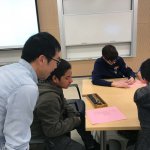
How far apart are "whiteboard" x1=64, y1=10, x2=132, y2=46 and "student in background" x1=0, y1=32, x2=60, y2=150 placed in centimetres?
337

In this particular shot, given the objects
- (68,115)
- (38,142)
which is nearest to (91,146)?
(68,115)

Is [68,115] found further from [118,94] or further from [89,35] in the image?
[89,35]

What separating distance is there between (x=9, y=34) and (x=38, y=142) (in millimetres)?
3317

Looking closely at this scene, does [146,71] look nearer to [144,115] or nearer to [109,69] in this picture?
[144,115]

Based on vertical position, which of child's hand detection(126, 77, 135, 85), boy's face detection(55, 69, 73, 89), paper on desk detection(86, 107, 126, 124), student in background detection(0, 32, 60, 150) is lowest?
child's hand detection(126, 77, 135, 85)

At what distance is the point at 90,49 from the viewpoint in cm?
454

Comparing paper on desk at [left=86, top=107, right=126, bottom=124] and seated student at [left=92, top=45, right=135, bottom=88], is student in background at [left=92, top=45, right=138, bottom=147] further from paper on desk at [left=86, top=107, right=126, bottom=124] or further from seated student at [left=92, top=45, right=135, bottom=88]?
paper on desk at [left=86, top=107, right=126, bottom=124]

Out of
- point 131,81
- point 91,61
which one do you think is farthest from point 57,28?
point 131,81

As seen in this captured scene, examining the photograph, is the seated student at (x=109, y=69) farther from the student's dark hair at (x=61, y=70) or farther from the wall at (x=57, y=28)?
the wall at (x=57, y=28)

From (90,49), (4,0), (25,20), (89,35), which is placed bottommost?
(90,49)

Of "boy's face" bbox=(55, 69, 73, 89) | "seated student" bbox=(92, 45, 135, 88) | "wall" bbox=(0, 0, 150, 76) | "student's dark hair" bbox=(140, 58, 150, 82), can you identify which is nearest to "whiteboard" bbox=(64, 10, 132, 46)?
"wall" bbox=(0, 0, 150, 76)

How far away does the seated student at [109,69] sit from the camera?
2334mm

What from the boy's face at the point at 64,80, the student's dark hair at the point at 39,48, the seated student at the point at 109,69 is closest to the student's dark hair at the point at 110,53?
the seated student at the point at 109,69

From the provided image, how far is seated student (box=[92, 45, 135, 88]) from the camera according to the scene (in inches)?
91.9
